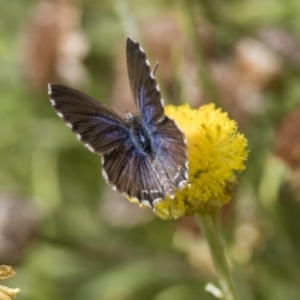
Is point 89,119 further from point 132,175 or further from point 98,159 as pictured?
point 98,159

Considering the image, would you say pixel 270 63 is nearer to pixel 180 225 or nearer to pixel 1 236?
pixel 180 225

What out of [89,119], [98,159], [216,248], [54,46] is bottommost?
[216,248]

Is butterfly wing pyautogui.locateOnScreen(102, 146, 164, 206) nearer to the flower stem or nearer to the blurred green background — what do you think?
the flower stem

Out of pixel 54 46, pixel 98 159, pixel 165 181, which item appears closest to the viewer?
pixel 165 181

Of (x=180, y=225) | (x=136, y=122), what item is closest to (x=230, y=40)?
(x=180, y=225)

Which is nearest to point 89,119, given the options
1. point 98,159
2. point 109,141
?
point 109,141

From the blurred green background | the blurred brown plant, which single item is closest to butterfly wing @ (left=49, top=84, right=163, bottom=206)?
the blurred green background
